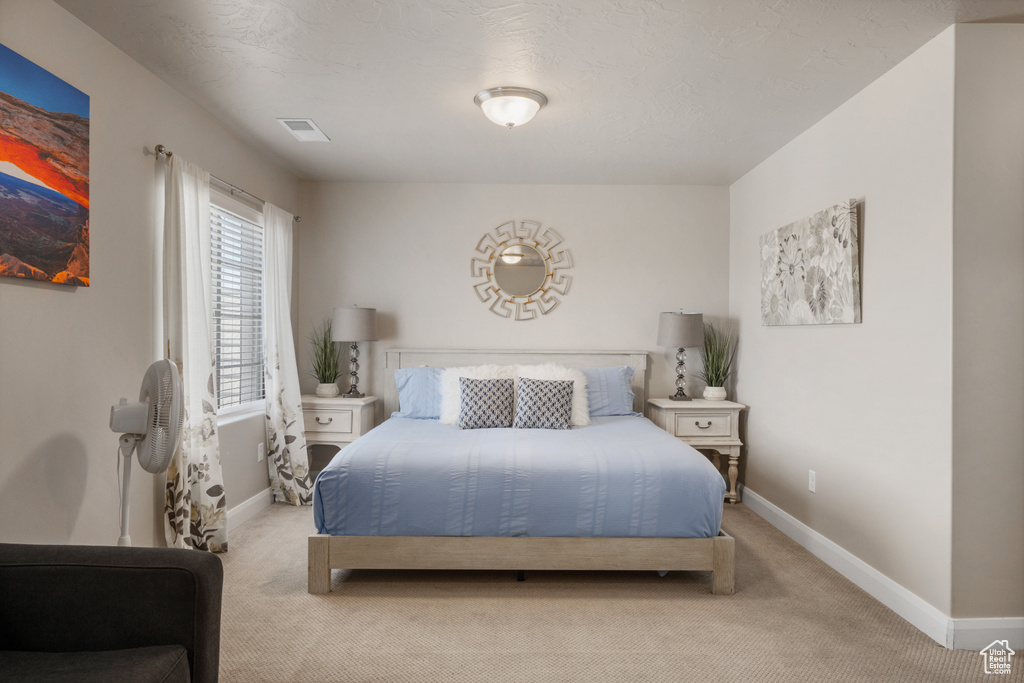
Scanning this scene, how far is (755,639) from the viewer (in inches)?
96.7

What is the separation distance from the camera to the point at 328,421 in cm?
448

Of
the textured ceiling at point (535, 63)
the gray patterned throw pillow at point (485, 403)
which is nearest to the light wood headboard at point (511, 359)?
the gray patterned throw pillow at point (485, 403)

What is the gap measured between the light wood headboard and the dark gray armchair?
3.30 meters

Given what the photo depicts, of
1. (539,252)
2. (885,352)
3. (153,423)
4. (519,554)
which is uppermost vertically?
(539,252)

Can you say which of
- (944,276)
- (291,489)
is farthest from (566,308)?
(944,276)

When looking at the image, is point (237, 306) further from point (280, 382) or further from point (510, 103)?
point (510, 103)

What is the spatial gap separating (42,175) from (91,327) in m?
0.62

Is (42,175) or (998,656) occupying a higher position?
(42,175)

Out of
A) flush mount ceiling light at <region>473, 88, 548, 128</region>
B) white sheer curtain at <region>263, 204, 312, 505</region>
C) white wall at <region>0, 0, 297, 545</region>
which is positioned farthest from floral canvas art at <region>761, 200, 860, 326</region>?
white wall at <region>0, 0, 297, 545</region>

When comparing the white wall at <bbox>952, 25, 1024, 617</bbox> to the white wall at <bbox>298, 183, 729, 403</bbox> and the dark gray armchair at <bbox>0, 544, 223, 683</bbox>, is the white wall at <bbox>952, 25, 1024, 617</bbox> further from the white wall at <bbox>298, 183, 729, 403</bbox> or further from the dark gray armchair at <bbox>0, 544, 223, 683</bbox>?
the dark gray armchair at <bbox>0, 544, 223, 683</bbox>

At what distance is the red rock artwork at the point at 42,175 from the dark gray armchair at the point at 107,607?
42.6 inches

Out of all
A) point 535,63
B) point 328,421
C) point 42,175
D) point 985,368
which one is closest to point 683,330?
point 985,368

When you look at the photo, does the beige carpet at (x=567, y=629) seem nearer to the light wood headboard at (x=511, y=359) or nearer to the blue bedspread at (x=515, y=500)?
the blue bedspread at (x=515, y=500)

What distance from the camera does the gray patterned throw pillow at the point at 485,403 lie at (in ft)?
12.9
